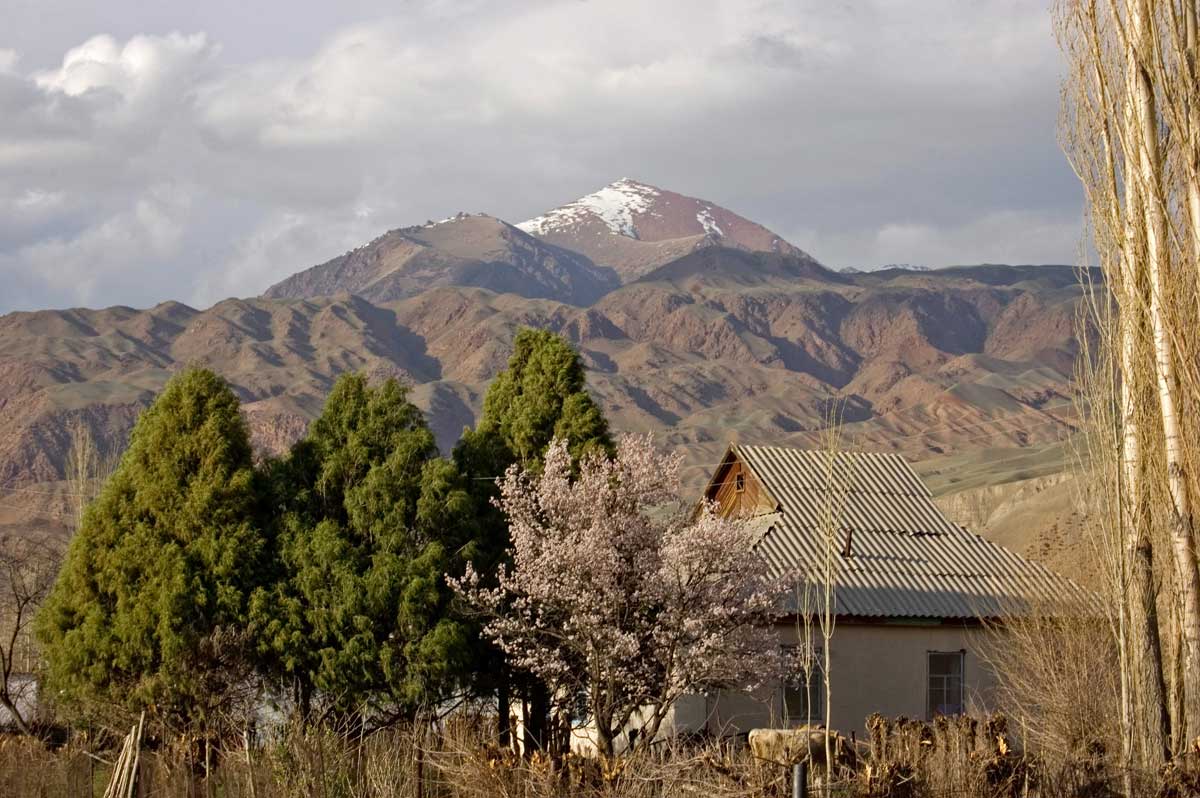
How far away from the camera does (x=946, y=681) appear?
25.5m

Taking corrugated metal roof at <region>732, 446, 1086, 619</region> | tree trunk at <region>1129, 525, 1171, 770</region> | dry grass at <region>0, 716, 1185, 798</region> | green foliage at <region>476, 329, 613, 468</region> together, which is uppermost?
green foliage at <region>476, 329, 613, 468</region>

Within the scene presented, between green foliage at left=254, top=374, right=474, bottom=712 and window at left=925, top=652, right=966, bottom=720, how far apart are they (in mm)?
9896

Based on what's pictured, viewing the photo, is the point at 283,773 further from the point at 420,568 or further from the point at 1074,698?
the point at 1074,698

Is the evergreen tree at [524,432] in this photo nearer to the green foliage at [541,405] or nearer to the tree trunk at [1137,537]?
the green foliage at [541,405]

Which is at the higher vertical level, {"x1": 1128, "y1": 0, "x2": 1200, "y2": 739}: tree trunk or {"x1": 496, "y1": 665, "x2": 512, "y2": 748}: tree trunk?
{"x1": 1128, "y1": 0, "x2": 1200, "y2": 739}: tree trunk

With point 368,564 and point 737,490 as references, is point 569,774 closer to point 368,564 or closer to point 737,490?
point 368,564

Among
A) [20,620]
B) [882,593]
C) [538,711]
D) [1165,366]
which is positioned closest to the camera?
[1165,366]

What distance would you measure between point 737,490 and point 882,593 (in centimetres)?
527

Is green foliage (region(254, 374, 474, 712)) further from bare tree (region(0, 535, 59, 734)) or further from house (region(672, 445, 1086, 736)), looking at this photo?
house (region(672, 445, 1086, 736))

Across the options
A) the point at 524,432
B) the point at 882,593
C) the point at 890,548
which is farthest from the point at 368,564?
the point at 890,548

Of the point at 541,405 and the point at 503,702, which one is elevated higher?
the point at 541,405

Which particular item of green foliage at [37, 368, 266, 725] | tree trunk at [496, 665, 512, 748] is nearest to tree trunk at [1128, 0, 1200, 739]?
tree trunk at [496, 665, 512, 748]

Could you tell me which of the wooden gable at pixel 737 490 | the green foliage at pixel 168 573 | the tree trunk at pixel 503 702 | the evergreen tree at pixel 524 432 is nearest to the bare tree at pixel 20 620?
the green foliage at pixel 168 573

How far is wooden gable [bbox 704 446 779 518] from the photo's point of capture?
94.1 feet
